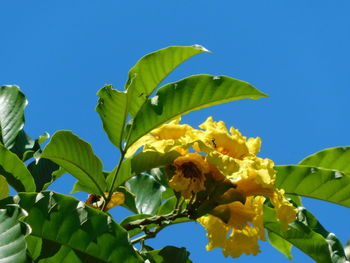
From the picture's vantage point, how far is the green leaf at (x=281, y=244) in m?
2.08

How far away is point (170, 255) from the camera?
1.74m

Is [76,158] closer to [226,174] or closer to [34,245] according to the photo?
[34,245]

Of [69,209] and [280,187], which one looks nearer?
[69,209]

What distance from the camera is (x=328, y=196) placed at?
→ 6.27 feet

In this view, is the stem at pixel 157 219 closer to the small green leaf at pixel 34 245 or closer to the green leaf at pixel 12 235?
the small green leaf at pixel 34 245

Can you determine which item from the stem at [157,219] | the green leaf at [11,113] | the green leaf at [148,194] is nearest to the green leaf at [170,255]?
the stem at [157,219]

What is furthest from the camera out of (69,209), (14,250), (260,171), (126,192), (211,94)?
(126,192)

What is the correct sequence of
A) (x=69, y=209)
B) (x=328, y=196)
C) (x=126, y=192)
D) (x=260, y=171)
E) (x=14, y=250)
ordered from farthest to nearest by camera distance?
(x=126, y=192)
(x=328, y=196)
(x=260, y=171)
(x=69, y=209)
(x=14, y=250)

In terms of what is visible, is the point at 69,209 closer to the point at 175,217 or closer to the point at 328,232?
the point at 175,217

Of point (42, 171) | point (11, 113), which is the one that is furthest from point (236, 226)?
point (11, 113)

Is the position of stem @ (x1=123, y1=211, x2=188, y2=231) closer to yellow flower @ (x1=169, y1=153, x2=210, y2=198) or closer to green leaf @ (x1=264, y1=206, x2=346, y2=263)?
yellow flower @ (x1=169, y1=153, x2=210, y2=198)

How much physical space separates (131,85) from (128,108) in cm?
8

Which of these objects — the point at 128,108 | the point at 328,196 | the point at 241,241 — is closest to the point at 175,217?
the point at 241,241

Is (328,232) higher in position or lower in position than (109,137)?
lower
